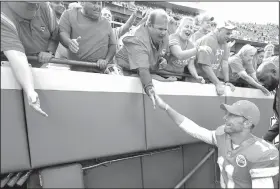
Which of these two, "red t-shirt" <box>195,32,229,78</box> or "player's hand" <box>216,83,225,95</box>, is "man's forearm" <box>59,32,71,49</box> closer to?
"red t-shirt" <box>195,32,229,78</box>

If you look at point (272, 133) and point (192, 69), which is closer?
point (192, 69)

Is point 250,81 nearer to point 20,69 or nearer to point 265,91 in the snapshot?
point 265,91

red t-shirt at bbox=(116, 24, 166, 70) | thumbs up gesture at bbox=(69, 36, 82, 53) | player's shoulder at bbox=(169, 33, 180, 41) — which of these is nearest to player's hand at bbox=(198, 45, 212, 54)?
player's shoulder at bbox=(169, 33, 180, 41)

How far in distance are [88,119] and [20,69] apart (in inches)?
18.3

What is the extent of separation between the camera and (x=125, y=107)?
1.64 meters

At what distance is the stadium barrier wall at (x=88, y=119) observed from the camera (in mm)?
1209

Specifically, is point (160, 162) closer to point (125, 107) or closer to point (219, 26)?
point (125, 107)

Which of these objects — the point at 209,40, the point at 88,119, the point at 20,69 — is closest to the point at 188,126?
the point at 88,119

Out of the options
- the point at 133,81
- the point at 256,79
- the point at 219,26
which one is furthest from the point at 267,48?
the point at 133,81

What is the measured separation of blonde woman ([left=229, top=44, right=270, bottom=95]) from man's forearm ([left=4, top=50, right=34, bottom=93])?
2.23 m

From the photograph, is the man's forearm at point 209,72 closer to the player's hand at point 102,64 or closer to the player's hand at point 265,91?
the player's hand at point 265,91

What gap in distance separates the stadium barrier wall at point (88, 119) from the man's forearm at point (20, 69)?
0.15ft

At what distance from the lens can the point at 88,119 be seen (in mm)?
1453

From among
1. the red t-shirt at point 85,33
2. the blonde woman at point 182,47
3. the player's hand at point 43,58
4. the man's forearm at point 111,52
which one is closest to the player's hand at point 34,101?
the player's hand at point 43,58
